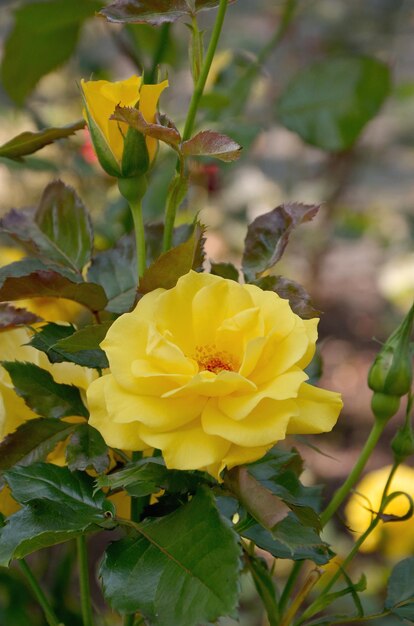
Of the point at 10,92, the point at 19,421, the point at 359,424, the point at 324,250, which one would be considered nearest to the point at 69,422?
the point at 19,421

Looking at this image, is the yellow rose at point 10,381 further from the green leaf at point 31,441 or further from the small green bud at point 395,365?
the small green bud at point 395,365

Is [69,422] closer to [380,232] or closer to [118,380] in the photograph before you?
[118,380]

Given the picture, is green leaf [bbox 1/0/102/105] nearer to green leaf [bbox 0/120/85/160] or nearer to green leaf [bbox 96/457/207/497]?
green leaf [bbox 0/120/85/160]

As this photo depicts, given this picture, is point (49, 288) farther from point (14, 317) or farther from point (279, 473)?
point (279, 473)

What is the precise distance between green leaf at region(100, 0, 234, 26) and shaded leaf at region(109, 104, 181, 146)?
0.06 m

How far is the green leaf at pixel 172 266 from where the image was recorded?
0.35 m

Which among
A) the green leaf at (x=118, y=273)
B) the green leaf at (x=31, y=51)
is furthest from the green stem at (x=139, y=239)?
the green leaf at (x=31, y=51)

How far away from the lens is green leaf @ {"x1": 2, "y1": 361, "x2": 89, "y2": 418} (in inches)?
15.0

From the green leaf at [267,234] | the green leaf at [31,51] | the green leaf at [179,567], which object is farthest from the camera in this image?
the green leaf at [31,51]

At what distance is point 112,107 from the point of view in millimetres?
378

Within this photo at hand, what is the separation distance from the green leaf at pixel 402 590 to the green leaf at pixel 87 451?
0.18m

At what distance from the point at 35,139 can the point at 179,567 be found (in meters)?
0.22

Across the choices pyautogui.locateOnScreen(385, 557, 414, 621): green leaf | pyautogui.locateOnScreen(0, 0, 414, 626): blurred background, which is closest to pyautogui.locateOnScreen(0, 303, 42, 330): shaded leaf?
pyautogui.locateOnScreen(0, 0, 414, 626): blurred background

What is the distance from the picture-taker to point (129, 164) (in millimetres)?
391
